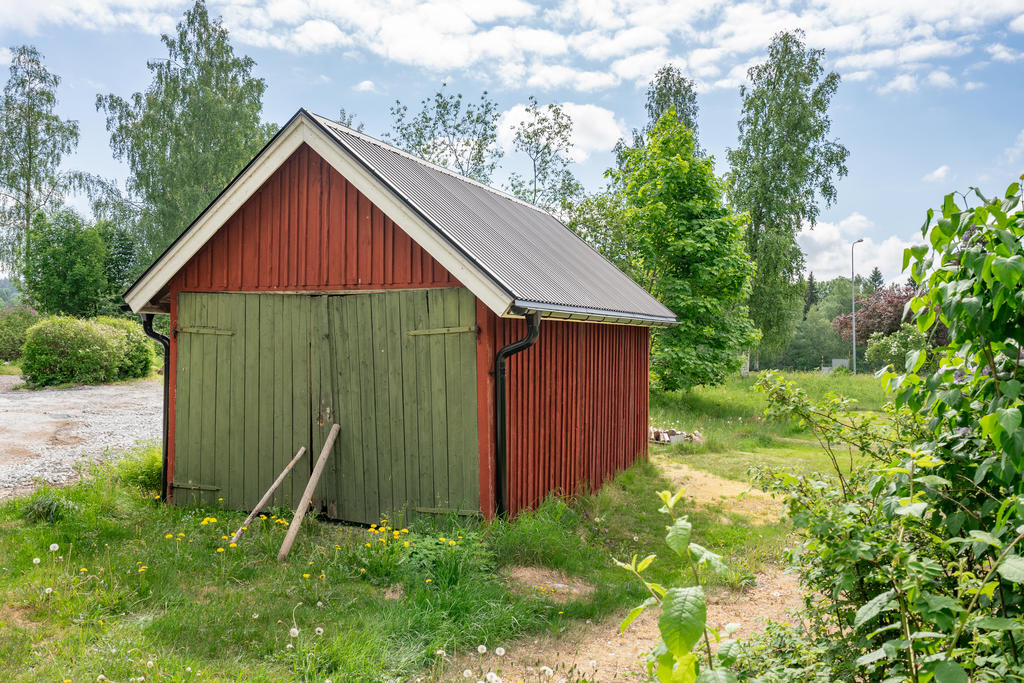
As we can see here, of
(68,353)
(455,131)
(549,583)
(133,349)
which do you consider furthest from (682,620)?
(455,131)

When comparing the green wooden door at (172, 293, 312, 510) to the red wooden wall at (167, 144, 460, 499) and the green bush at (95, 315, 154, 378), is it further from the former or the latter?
the green bush at (95, 315, 154, 378)

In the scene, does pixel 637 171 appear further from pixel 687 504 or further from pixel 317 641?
pixel 317 641

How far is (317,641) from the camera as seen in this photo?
432cm

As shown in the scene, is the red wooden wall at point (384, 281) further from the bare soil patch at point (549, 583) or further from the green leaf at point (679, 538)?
the green leaf at point (679, 538)

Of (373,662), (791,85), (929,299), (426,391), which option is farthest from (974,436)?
(791,85)

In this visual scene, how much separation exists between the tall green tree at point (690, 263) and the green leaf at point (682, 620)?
16.2m

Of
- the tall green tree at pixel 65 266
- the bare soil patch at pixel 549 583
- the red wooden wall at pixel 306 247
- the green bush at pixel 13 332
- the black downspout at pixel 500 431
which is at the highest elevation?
the tall green tree at pixel 65 266

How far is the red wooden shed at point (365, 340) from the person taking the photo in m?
6.79

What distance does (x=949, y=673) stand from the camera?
170 cm

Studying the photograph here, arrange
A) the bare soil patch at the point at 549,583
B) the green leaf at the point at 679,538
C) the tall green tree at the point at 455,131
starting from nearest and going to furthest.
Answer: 1. the green leaf at the point at 679,538
2. the bare soil patch at the point at 549,583
3. the tall green tree at the point at 455,131

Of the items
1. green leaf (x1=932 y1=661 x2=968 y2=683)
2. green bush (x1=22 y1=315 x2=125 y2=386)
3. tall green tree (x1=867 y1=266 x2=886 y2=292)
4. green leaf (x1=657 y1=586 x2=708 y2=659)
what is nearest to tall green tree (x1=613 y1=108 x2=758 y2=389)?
green bush (x1=22 y1=315 x2=125 y2=386)

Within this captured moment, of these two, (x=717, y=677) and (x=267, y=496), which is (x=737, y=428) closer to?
(x=267, y=496)

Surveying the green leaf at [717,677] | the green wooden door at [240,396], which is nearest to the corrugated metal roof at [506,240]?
the green wooden door at [240,396]

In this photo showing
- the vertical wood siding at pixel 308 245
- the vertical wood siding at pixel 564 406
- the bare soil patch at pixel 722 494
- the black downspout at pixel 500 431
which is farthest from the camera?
the bare soil patch at pixel 722 494
